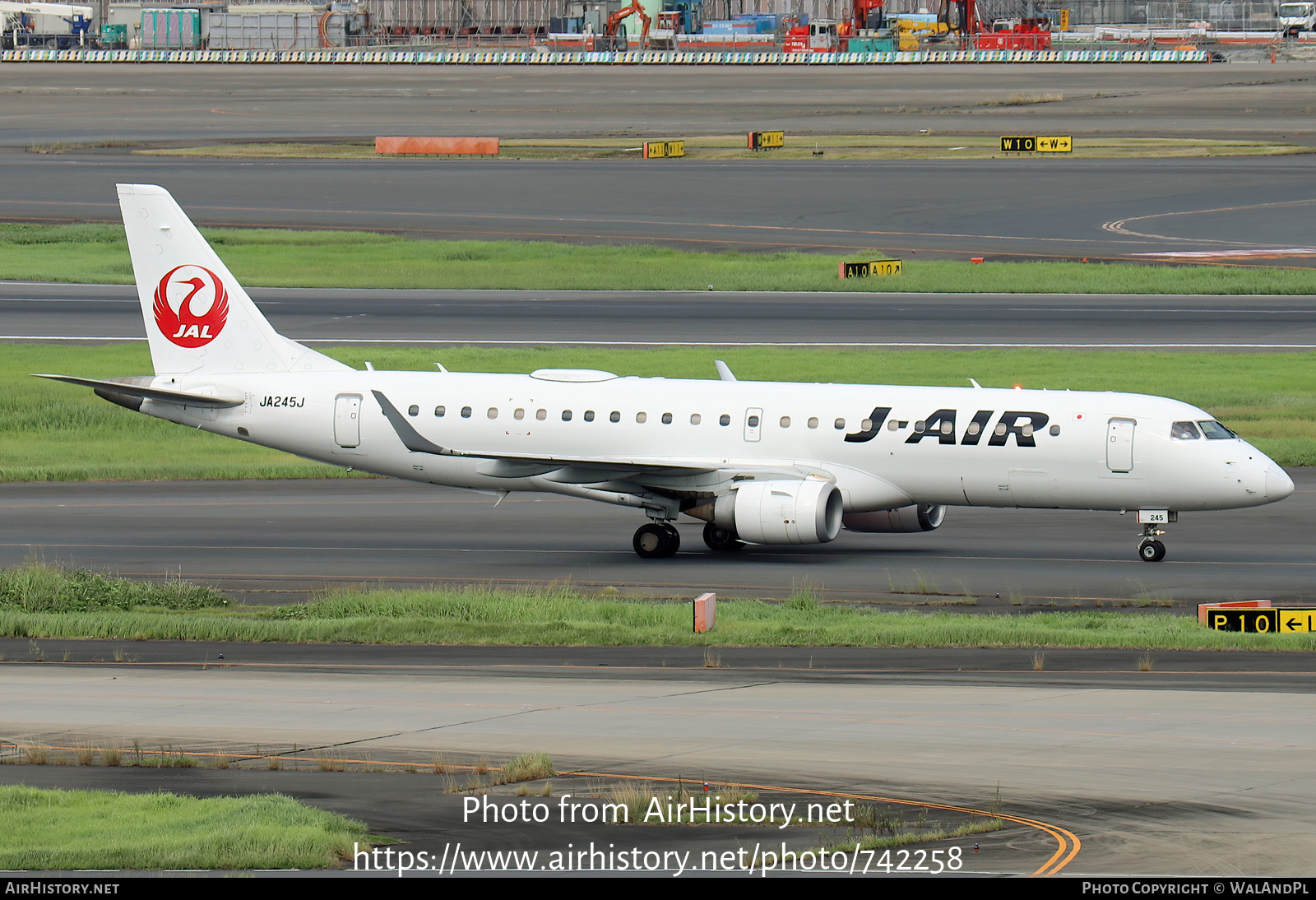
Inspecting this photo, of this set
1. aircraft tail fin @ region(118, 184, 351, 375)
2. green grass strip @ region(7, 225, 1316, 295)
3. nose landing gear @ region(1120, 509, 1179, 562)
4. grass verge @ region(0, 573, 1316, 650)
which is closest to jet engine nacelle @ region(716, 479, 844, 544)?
grass verge @ region(0, 573, 1316, 650)

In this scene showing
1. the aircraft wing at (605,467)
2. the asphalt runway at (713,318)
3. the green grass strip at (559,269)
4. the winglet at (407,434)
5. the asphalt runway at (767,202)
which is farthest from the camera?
the asphalt runway at (767,202)

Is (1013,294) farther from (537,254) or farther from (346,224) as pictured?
(346,224)

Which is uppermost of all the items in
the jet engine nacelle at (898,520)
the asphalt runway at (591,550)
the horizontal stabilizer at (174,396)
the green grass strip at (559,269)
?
the green grass strip at (559,269)

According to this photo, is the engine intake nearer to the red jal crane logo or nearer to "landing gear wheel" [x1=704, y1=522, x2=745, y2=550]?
"landing gear wheel" [x1=704, y1=522, x2=745, y2=550]

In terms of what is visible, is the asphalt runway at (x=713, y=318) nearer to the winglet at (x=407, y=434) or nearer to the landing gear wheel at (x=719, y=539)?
the landing gear wheel at (x=719, y=539)

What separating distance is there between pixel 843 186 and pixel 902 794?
292ft

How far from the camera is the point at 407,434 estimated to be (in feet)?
136

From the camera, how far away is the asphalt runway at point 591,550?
124 feet

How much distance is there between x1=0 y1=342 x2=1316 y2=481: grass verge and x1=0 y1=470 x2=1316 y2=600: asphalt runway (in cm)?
377

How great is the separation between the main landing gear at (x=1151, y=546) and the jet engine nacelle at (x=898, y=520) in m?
4.55

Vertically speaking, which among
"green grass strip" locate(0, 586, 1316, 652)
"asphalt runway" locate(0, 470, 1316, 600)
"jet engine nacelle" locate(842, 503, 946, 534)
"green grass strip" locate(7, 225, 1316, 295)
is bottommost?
"asphalt runway" locate(0, 470, 1316, 600)

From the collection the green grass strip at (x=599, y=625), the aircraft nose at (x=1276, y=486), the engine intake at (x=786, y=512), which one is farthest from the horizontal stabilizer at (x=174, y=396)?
the aircraft nose at (x=1276, y=486)

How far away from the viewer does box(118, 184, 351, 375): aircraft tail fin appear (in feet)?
148

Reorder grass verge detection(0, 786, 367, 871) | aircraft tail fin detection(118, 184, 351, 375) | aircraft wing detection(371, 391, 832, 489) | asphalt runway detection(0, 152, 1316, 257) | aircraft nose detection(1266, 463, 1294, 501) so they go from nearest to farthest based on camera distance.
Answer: grass verge detection(0, 786, 367, 871), aircraft nose detection(1266, 463, 1294, 501), aircraft wing detection(371, 391, 832, 489), aircraft tail fin detection(118, 184, 351, 375), asphalt runway detection(0, 152, 1316, 257)
